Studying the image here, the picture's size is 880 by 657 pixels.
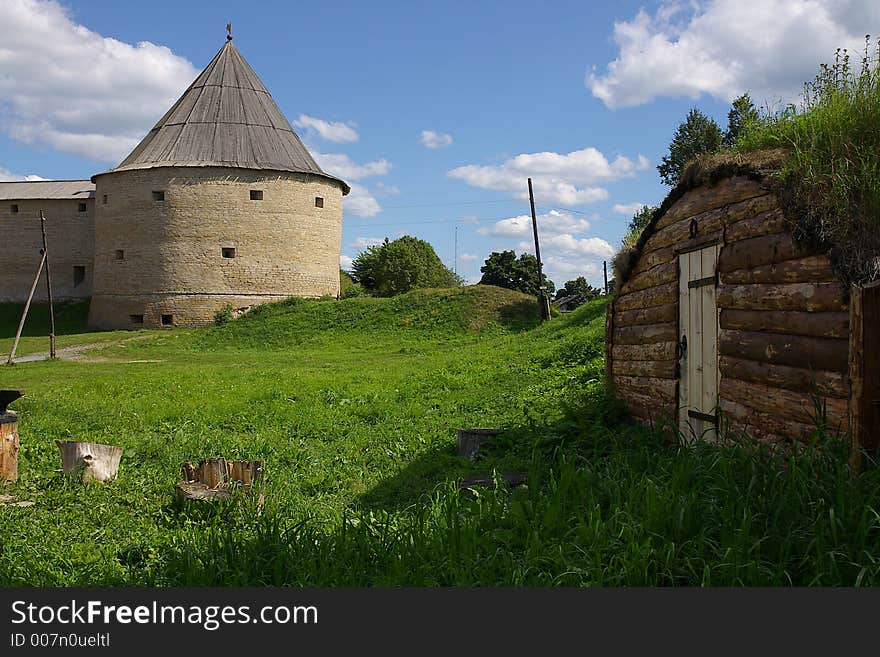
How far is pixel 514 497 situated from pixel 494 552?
982mm

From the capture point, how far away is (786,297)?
17.3 feet

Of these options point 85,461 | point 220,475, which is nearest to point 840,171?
point 220,475

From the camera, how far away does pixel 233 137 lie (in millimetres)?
34250

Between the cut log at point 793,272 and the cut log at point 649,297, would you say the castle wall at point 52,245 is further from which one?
the cut log at point 793,272

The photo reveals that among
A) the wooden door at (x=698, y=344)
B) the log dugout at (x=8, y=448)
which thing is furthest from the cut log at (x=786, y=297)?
the log dugout at (x=8, y=448)

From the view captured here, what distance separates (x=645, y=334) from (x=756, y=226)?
2.51 metres

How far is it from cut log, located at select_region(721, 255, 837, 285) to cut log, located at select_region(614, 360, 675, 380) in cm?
157

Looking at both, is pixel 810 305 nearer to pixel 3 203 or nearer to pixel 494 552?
pixel 494 552

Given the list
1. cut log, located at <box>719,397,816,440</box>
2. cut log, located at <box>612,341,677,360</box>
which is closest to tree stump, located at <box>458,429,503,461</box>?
cut log, located at <box>612,341,677,360</box>

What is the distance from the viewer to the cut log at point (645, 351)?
7439 mm

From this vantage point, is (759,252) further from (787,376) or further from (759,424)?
(759,424)

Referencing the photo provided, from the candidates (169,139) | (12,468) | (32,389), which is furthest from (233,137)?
(12,468)

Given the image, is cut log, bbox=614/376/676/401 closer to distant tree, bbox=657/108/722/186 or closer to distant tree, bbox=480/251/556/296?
distant tree, bbox=657/108/722/186

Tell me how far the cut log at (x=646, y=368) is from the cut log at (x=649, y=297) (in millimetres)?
620
